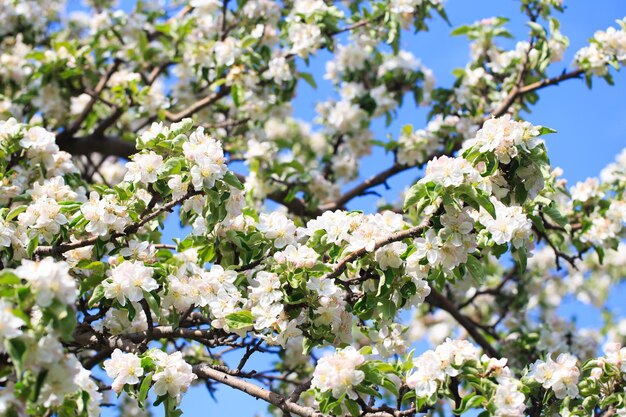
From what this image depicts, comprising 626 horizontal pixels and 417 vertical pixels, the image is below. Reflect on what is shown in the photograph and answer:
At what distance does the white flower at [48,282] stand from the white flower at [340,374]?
2.53ft

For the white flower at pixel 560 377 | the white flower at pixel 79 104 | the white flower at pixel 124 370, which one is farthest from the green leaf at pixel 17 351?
the white flower at pixel 79 104

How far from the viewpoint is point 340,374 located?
223 cm

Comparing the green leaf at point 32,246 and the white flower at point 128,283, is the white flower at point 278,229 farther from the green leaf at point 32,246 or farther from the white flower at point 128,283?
the green leaf at point 32,246

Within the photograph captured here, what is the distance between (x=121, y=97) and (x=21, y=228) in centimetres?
202

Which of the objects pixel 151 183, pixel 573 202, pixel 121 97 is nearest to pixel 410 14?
pixel 573 202

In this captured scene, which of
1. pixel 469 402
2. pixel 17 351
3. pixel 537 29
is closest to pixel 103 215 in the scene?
pixel 17 351

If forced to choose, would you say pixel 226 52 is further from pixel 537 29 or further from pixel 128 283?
pixel 128 283

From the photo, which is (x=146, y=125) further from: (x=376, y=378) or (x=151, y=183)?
(x=376, y=378)

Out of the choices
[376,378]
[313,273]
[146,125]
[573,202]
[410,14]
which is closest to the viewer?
[376,378]

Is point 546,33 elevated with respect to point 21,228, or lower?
elevated

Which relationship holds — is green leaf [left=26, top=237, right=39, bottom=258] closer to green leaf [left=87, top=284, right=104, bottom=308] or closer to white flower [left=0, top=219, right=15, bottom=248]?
white flower [left=0, top=219, right=15, bottom=248]

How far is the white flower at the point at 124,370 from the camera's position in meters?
2.48

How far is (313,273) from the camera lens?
2531 mm

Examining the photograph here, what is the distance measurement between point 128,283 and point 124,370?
28cm
